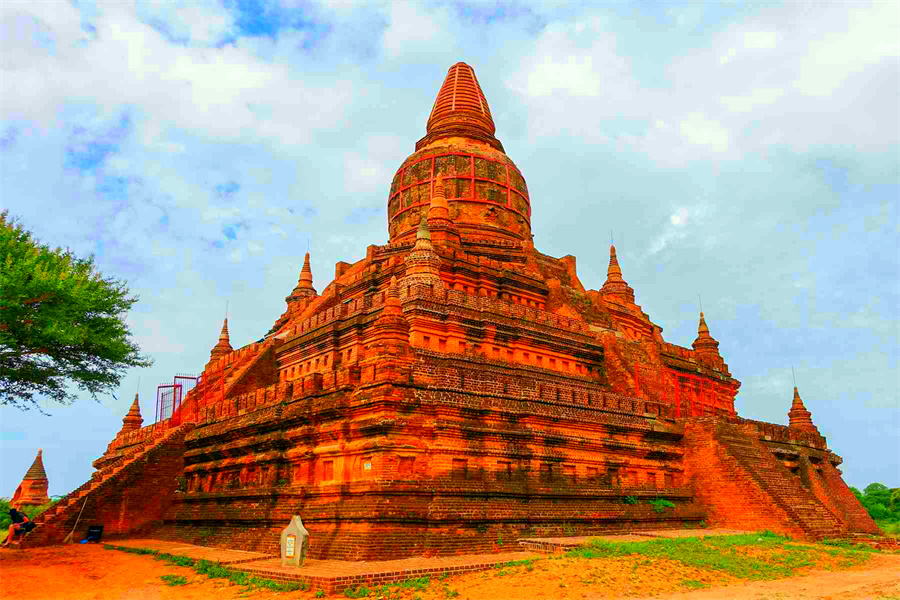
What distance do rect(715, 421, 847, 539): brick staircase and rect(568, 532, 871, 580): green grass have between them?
132 centimetres

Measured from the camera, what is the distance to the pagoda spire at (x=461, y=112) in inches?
1610

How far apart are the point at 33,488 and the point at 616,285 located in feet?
115

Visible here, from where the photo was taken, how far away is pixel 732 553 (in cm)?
1939

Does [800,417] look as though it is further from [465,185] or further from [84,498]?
[84,498]

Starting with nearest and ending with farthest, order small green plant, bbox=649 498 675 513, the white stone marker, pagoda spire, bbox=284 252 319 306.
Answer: the white stone marker → small green plant, bbox=649 498 675 513 → pagoda spire, bbox=284 252 319 306

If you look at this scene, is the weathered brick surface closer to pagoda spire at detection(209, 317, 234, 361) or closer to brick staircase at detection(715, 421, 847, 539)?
brick staircase at detection(715, 421, 847, 539)

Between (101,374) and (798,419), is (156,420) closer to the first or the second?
(101,374)

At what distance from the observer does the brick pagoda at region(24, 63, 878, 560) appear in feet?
64.1

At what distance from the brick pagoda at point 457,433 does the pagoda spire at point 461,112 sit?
4.82m

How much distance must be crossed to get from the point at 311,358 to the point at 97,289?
9154 millimetres

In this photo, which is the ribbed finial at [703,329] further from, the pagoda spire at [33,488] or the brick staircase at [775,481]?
the pagoda spire at [33,488]

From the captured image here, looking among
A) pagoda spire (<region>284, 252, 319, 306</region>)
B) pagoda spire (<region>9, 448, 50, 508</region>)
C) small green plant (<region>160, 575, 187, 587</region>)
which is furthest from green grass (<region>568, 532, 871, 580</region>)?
pagoda spire (<region>9, 448, 50, 508</region>)

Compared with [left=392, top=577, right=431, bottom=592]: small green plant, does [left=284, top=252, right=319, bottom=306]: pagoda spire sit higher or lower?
higher

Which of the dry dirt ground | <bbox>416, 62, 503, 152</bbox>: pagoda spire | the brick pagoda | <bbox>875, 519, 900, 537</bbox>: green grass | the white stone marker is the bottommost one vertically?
the dry dirt ground
